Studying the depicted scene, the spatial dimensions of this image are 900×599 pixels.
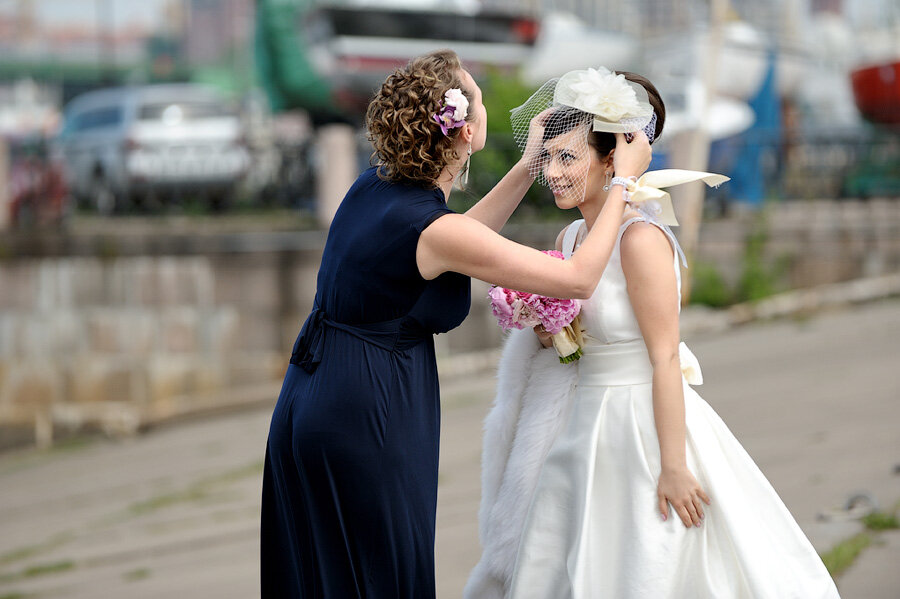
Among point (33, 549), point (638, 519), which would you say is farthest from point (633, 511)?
point (33, 549)

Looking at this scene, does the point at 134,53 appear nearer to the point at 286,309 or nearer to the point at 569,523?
the point at 286,309

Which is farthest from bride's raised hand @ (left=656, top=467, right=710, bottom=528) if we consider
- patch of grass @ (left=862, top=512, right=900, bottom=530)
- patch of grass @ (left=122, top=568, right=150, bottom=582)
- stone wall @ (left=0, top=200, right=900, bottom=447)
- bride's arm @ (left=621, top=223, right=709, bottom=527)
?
stone wall @ (left=0, top=200, right=900, bottom=447)

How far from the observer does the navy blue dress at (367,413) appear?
2.58 metres

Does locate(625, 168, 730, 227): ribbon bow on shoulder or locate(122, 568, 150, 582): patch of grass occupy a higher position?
locate(625, 168, 730, 227): ribbon bow on shoulder

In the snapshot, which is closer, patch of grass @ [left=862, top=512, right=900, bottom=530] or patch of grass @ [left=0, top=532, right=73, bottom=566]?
patch of grass @ [left=862, top=512, right=900, bottom=530]

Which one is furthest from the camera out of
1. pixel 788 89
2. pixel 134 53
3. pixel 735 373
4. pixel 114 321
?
pixel 134 53

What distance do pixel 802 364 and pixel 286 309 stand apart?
5787 mm

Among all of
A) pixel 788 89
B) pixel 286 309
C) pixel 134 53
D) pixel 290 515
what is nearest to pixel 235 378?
pixel 286 309

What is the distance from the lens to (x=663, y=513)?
2570 millimetres

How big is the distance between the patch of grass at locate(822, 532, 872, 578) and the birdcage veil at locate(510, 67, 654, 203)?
2.13 meters

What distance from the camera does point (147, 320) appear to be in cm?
1140

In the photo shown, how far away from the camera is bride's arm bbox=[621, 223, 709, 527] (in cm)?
254

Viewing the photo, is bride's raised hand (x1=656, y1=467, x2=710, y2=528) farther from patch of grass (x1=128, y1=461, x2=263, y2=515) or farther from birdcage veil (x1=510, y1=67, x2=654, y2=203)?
patch of grass (x1=128, y1=461, x2=263, y2=515)

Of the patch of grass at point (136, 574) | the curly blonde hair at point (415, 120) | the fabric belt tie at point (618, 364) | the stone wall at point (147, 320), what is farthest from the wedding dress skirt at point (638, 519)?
the stone wall at point (147, 320)
